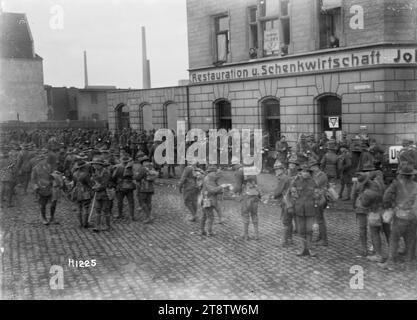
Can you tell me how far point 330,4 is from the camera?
64.8 feet

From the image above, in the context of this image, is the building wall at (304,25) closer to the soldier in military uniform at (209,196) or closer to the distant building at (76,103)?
the soldier in military uniform at (209,196)

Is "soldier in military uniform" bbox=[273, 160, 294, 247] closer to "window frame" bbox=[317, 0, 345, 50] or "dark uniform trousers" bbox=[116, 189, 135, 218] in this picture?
"dark uniform trousers" bbox=[116, 189, 135, 218]

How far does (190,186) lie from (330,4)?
10945mm

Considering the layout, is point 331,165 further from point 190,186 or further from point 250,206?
point 250,206

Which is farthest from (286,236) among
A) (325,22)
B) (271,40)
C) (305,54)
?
(271,40)

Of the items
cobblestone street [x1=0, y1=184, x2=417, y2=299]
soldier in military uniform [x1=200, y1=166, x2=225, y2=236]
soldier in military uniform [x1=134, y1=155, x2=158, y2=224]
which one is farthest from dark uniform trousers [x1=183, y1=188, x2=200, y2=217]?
soldier in military uniform [x1=200, y1=166, x2=225, y2=236]

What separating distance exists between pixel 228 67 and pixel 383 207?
16090mm

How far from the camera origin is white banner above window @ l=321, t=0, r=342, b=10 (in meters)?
19.5

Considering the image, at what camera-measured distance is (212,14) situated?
81.3 feet

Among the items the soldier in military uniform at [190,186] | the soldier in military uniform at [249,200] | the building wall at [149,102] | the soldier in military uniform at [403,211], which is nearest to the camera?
the soldier in military uniform at [403,211]

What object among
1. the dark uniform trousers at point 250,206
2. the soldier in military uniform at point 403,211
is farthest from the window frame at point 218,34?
the soldier in military uniform at point 403,211

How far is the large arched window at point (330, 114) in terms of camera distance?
64.7 ft

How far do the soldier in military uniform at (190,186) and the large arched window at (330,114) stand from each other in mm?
8533

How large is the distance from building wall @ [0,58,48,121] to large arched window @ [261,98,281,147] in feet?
118
